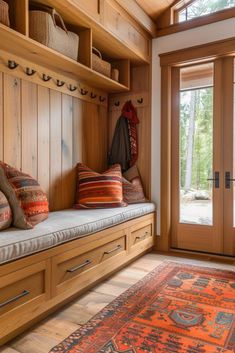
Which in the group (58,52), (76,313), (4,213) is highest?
(58,52)

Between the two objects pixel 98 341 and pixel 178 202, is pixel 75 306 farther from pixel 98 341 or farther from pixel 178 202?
pixel 178 202

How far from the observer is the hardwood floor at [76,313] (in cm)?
160

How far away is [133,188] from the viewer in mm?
→ 3232

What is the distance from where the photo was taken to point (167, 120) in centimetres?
334

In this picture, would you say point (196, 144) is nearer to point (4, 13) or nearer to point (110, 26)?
point (110, 26)

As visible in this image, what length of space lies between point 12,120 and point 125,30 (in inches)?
60.6

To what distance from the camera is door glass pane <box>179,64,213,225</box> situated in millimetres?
3170

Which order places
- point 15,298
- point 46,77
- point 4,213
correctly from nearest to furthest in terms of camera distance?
1. point 15,298
2. point 4,213
3. point 46,77

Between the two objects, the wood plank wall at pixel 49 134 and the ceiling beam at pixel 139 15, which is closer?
the wood plank wall at pixel 49 134

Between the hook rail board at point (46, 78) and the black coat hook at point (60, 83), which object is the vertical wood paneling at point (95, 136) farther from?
the black coat hook at point (60, 83)

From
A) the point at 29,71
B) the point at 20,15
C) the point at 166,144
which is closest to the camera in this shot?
the point at 20,15

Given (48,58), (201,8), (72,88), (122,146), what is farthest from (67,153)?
(201,8)

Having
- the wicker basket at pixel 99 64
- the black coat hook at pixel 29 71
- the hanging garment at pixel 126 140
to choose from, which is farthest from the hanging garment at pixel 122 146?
the black coat hook at pixel 29 71

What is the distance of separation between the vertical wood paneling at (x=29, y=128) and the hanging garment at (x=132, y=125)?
126 cm
